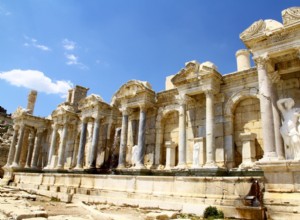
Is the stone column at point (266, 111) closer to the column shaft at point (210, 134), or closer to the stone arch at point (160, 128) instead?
the column shaft at point (210, 134)

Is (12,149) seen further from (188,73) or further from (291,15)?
(291,15)

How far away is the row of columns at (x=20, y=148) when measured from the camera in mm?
25719

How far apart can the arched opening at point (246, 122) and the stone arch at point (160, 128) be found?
4103 mm

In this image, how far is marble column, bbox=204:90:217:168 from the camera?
533 inches

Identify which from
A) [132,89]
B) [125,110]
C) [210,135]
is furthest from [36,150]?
[210,135]

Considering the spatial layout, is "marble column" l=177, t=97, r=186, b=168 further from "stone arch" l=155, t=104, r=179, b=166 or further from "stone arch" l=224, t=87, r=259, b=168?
"stone arch" l=224, t=87, r=259, b=168

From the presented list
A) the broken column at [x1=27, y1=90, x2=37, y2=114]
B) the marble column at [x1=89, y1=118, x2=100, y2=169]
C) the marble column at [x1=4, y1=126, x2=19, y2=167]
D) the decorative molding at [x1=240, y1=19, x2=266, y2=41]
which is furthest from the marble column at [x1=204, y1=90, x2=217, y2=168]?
the broken column at [x1=27, y1=90, x2=37, y2=114]

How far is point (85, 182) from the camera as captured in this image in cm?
1539

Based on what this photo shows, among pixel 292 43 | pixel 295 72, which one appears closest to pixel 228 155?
pixel 295 72

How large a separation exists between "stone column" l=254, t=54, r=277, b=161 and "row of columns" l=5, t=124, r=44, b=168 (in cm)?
2301

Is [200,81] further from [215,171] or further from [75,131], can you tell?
[75,131]

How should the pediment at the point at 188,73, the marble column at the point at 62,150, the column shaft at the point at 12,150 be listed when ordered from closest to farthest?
the pediment at the point at 188,73 → the marble column at the point at 62,150 → the column shaft at the point at 12,150

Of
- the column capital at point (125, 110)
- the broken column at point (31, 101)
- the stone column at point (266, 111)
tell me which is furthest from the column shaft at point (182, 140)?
the broken column at point (31, 101)

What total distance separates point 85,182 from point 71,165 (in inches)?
377
